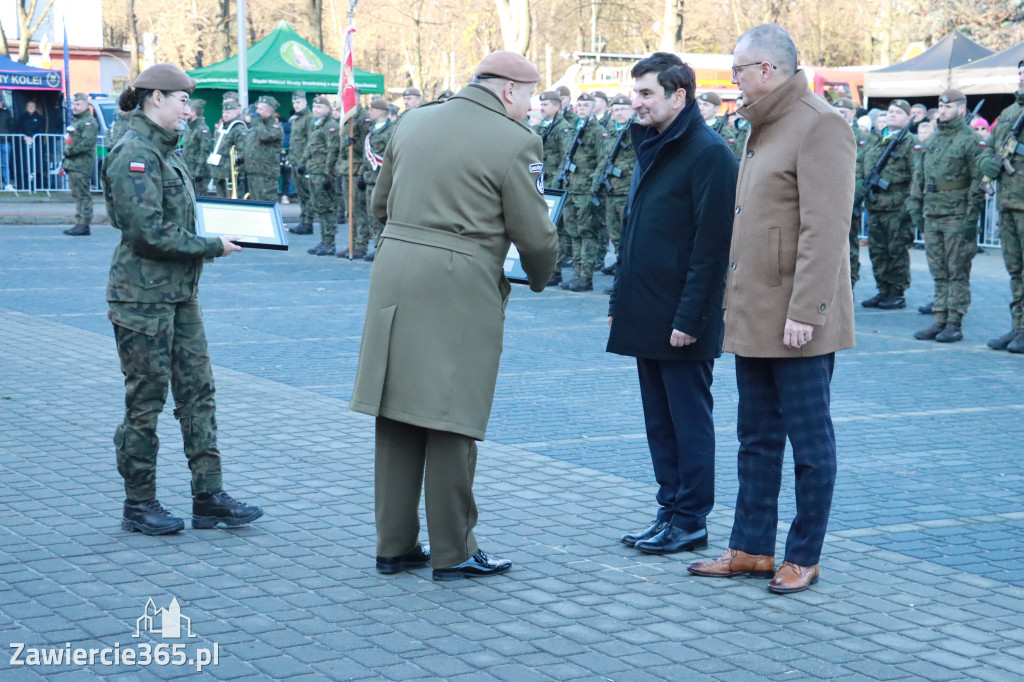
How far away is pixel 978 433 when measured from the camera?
798 centimetres

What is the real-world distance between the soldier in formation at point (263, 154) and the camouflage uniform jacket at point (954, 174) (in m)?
11.6

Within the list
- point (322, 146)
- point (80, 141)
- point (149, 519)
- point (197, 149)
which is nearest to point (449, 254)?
point (149, 519)

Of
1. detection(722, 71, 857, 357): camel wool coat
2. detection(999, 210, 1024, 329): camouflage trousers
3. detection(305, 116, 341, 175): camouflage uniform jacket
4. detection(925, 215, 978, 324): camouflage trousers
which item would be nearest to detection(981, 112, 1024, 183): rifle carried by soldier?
detection(999, 210, 1024, 329): camouflage trousers

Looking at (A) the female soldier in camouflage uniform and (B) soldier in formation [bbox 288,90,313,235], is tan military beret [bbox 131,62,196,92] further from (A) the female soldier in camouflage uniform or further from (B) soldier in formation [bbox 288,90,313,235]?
(B) soldier in formation [bbox 288,90,313,235]

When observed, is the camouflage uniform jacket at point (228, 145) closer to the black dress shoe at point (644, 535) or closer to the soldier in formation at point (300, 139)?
the soldier in formation at point (300, 139)

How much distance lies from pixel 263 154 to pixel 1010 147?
12.8 meters

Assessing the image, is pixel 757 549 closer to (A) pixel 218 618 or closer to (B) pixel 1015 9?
(A) pixel 218 618

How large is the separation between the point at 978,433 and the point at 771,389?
3.48 meters

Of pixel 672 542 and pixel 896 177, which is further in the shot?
pixel 896 177

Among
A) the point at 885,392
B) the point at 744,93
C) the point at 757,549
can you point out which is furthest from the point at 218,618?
the point at 885,392

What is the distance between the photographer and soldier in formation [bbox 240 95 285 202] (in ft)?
68.0

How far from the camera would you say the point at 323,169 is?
19.5 meters

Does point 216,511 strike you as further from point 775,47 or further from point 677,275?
point 775,47

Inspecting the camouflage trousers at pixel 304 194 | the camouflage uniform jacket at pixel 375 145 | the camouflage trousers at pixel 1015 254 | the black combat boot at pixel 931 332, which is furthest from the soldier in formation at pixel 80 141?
the camouflage trousers at pixel 1015 254
